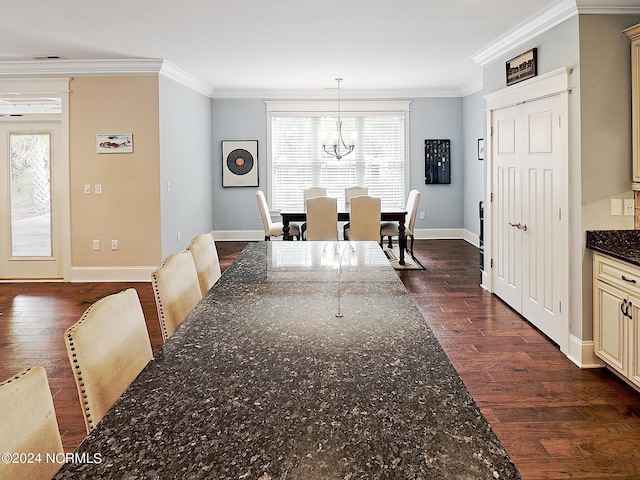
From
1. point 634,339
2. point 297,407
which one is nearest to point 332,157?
point 634,339

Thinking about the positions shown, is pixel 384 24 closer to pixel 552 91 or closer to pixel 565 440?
pixel 552 91

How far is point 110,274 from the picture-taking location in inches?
254

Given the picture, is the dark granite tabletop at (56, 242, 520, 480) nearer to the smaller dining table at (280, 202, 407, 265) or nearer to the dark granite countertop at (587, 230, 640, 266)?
the dark granite countertop at (587, 230, 640, 266)

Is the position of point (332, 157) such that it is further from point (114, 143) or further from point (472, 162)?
point (114, 143)

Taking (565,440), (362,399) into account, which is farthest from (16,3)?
(565,440)

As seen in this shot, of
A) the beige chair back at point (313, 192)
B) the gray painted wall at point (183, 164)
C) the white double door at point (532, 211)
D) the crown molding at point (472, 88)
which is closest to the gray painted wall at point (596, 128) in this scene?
the white double door at point (532, 211)

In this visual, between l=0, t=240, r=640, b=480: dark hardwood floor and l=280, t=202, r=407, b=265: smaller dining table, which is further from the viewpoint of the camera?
l=280, t=202, r=407, b=265: smaller dining table

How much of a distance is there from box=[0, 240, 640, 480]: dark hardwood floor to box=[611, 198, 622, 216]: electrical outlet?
3.49 feet

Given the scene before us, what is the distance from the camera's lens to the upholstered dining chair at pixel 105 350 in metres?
1.30

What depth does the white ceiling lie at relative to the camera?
4.05 metres

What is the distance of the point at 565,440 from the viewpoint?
259cm

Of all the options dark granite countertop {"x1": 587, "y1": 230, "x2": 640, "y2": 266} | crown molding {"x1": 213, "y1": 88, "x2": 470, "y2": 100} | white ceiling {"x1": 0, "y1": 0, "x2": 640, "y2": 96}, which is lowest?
dark granite countertop {"x1": 587, "y1": 230, "x2": 640, "y2": 266}

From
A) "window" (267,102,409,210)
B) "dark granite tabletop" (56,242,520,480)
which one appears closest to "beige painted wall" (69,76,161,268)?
"window" (267,102,409,210)

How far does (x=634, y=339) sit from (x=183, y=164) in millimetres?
5934
